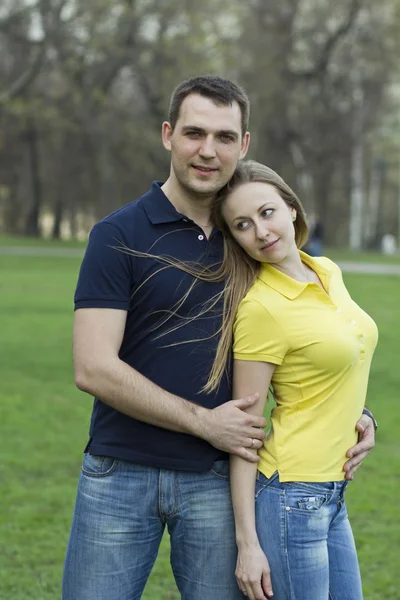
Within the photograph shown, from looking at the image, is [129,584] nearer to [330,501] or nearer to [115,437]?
[115,437]

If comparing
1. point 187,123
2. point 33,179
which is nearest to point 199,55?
point 33,179

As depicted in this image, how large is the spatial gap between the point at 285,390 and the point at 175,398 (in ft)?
1.13

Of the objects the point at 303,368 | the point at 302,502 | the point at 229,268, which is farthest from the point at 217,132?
the point at 302,502

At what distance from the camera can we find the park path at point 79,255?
32.1 meters

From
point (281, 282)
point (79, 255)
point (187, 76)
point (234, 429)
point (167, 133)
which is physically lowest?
point (79, 255)

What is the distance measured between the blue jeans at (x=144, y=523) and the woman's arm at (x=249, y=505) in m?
0.09

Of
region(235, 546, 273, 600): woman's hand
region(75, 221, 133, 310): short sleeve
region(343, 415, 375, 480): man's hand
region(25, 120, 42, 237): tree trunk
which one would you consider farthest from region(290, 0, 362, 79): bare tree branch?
region(235, 546, 273, 600): woman's hand

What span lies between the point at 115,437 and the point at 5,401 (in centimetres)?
761

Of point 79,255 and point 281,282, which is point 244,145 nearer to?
point 281,282

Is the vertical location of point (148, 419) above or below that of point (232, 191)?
below

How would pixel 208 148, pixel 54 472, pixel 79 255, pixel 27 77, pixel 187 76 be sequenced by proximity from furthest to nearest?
pixel 79 255
pixel 187 76
pixel 27 77
pixel 54 472
pixel 208 148

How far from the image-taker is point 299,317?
3.07 meters

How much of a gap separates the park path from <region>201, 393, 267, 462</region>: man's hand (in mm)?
28363

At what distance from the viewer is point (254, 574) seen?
3012mm
